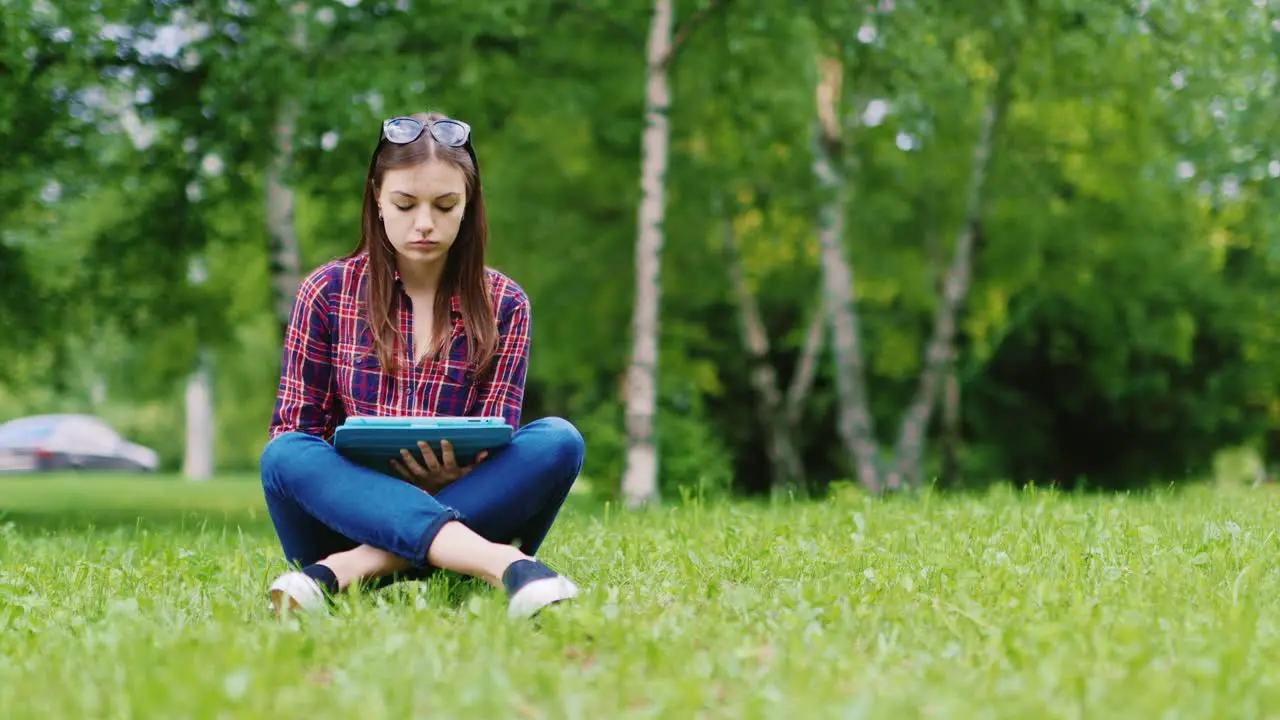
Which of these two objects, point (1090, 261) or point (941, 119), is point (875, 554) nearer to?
point (941, 119)

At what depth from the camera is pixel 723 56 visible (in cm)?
1582

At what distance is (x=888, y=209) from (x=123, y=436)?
3569 cm

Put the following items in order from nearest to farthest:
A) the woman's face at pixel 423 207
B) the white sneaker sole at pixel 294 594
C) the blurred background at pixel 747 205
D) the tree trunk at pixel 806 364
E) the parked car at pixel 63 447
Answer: the white sneaker sole at pixel 294 594, the woman's face at pixel 423 207, the blurred background at pixel 747 205, the tree trunk at pixel 806 364, the parked car at pixel 63 447

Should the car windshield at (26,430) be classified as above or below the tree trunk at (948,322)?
below

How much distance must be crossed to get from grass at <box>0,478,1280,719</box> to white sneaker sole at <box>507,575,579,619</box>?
58mm

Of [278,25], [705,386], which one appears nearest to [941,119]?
[705,386]

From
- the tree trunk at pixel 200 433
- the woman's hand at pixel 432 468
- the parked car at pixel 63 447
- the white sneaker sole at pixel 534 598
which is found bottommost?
the parked car at pixel 63 447

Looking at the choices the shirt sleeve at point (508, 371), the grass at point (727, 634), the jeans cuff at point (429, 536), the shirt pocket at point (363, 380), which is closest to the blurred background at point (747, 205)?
the grass at point (727, 634)

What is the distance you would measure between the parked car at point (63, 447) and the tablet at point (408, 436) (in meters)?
40.3

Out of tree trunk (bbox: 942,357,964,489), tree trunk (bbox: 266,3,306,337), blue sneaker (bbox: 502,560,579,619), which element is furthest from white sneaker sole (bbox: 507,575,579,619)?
tree trunk (bbox: 942,357,964,489)

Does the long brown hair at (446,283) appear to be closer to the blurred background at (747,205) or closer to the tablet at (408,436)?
the tablet at (408,436)

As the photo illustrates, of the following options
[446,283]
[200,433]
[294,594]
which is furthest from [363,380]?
[200,433]

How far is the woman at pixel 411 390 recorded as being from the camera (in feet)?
12.4

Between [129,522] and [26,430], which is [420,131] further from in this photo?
[26,430]
